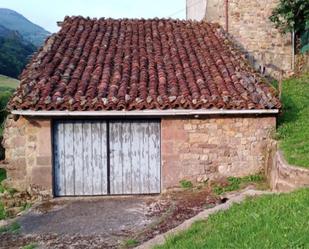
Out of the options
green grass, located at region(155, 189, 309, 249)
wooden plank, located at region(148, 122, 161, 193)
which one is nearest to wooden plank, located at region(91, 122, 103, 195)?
wooden plank, located at region(148, 122, 161, 193)

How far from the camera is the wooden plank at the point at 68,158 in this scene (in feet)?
34.8

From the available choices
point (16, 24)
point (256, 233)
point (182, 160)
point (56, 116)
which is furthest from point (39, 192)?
point (16, 24)

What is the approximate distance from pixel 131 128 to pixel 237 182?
2575 millimetres

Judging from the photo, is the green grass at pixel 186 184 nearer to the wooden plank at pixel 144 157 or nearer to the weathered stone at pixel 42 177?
the wooden plank at pixel 144 157

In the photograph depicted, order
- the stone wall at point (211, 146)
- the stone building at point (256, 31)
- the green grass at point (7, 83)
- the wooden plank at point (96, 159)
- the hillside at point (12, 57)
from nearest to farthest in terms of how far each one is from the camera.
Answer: the stone wall at point (211, 146), the wooden plank at point (96, 159), the stone building at point (256, 31), the green grass at point (7, 83), the hillside at point (12, 57)

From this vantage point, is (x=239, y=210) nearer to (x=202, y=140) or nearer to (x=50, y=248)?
(x=50, y=248)

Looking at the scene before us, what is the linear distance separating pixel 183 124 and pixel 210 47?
353cm

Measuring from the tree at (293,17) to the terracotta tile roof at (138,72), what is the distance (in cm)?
263

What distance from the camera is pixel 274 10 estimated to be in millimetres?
16094

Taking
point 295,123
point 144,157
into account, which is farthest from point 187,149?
point 295,123

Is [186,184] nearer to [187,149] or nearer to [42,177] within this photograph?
[187,149]

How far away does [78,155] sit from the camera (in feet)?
35.1

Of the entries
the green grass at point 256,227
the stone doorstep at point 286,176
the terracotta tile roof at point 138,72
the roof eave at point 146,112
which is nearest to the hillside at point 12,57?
the terracotta tile roof at point 138,72

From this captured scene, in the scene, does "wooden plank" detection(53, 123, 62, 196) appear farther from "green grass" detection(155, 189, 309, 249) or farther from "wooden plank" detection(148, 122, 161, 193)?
"green grass" detection(155, 189, 309, 249)
